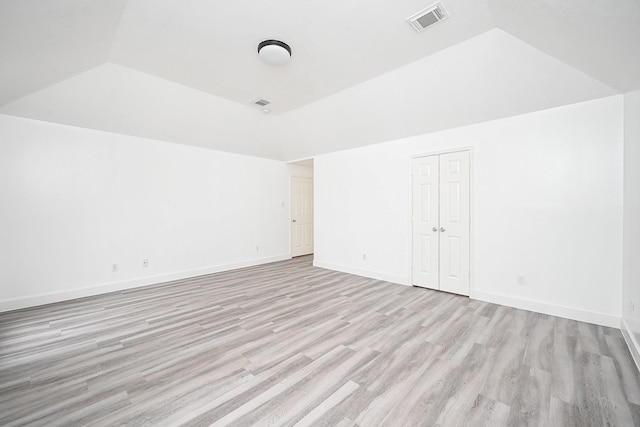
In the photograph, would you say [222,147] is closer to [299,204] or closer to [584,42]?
[299,204]

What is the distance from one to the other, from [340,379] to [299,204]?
5.48 m

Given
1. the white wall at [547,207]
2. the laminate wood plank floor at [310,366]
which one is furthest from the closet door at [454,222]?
the laminate wood plank floor at [310,366]

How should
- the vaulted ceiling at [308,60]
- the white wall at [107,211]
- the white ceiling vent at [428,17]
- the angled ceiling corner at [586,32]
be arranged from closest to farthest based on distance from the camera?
1. the angled ceiling corner at [586,32]
2. the vaulted ceiling at [308,60]
3. the white ceiling vent at [428,17]
4. the white wall at [107,211]

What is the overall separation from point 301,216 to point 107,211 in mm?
4251

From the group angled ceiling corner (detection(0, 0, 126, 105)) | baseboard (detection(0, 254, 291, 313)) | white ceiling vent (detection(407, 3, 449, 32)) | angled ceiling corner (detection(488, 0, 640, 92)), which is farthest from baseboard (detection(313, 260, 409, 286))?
angled ceiling corner (detection(0, 0, 126, 105))

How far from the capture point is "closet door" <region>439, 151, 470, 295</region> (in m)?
3.80

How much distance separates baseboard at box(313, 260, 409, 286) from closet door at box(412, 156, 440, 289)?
25 cm

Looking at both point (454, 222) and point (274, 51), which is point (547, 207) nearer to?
point (454, 222)

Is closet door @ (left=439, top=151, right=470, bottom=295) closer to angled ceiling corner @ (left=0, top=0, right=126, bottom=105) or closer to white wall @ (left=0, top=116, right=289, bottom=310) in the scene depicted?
white wall @ (left=0, top=116, right=289, bottom=310)

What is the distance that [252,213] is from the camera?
19.8 ft

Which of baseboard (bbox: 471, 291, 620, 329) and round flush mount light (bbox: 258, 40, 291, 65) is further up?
round flush mount light (bbox: 258, 40, 291, 65)

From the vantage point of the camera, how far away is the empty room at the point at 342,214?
70.6 inches

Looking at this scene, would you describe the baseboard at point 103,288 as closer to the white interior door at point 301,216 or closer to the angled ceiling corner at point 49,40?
the white interior door at point 301,216

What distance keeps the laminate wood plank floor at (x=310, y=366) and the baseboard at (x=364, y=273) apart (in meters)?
0.93
